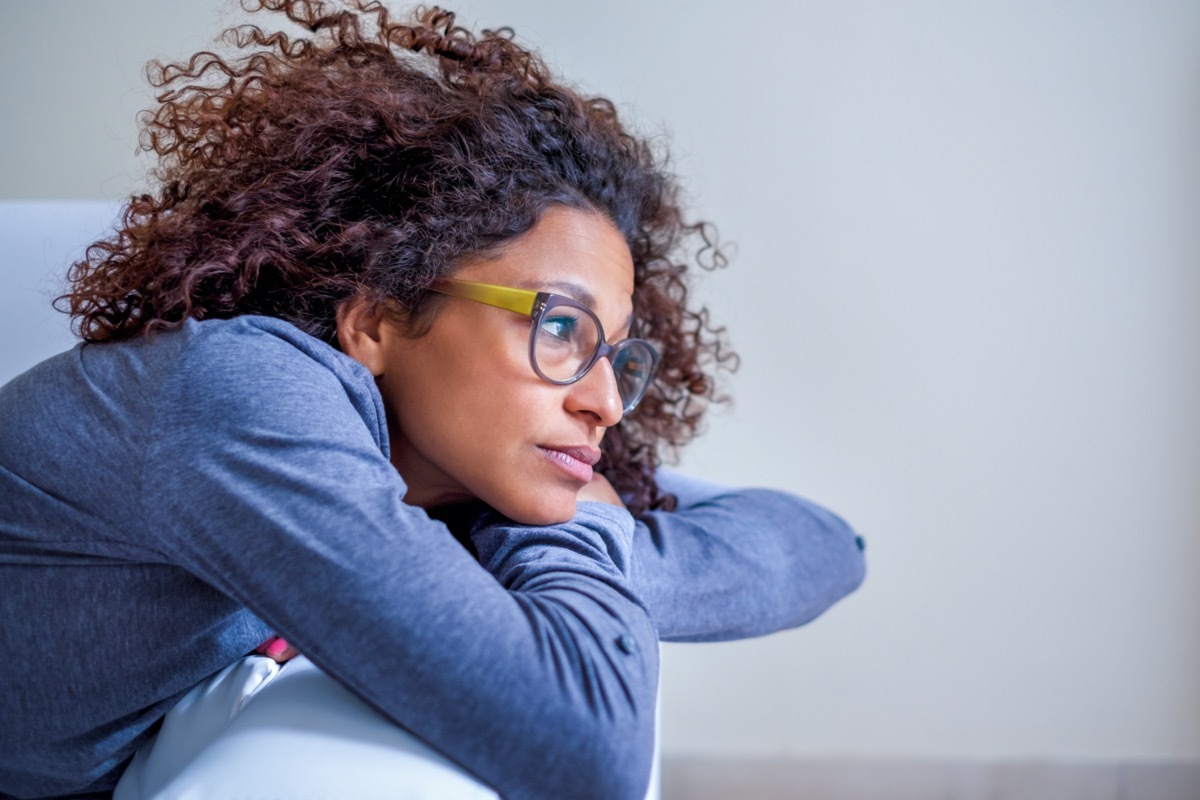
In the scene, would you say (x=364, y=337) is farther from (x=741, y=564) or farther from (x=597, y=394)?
(x=741, y=564)

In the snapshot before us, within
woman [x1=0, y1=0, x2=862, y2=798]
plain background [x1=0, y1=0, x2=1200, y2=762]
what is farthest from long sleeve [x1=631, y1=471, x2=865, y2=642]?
plain background [x1=0, y1=0, x2=1200, y2=762]

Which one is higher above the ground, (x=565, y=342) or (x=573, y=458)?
(x=565, y=342)

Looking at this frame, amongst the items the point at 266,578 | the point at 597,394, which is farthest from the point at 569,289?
the point at 266,578

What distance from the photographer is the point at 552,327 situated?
42.9 inches

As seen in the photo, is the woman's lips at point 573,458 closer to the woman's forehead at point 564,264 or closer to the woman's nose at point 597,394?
the woman's nose at point 597,394

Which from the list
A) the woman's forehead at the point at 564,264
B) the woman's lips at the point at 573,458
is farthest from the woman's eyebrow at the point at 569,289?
the woman's lips at the point at 573,458

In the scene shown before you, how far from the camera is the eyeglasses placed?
1068 mm

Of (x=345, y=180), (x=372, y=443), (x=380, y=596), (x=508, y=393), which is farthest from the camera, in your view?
(x=345, y=180)

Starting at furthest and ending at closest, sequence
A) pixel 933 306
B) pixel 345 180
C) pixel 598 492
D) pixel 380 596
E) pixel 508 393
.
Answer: pixel 933 306 → pixel 598 492 → pixel 345 180 → pixel 508 393 → pixel 380 596

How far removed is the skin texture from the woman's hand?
0.19 meters

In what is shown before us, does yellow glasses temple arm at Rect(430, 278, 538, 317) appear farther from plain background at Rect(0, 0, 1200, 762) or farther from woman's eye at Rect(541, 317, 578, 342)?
plain background at Rect(0, 0, 1200, 762)

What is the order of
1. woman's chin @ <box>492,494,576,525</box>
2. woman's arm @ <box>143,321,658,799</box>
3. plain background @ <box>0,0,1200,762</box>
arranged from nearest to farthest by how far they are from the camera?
woman's arm @ <box>143,321,658,799</box>, woman's chin @ <box>492,494,576,525</box>, plain background @ <box>0,0,1200,762</box>

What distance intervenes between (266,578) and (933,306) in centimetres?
164

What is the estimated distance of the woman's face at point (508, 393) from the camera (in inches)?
42.1
